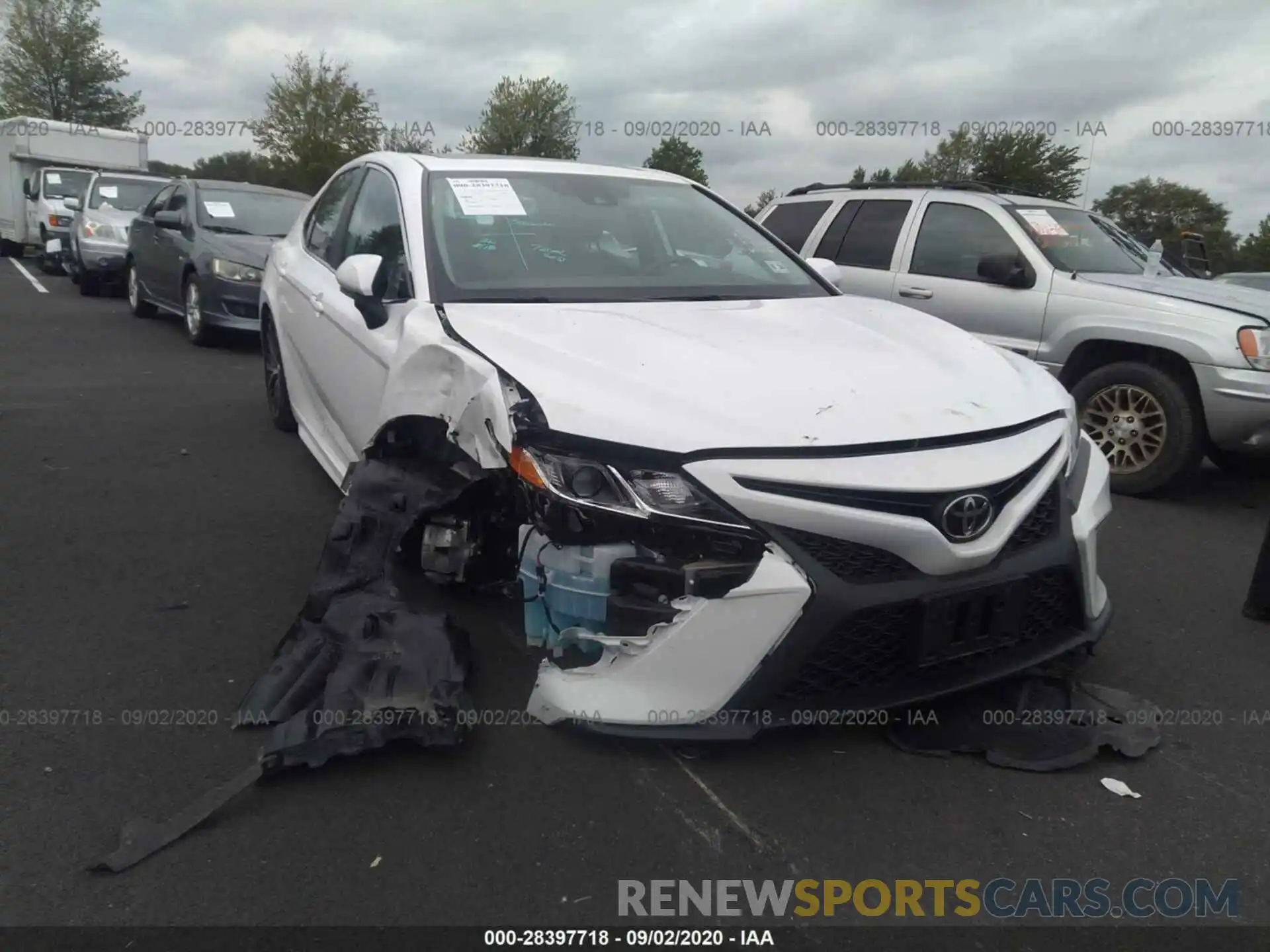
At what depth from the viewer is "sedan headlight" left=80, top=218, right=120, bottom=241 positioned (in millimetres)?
13445

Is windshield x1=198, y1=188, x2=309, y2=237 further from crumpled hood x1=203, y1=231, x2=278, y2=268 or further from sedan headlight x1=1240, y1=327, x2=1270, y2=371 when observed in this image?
sedan headlight x1=1240, y1=327, x2=1270, y2=371

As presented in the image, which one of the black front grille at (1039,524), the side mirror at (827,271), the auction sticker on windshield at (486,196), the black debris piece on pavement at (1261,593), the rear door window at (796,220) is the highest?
the rear door window at (796,220)

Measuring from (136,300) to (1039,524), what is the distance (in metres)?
11.7

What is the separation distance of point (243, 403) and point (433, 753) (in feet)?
16.9

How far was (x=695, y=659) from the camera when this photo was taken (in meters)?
2.48

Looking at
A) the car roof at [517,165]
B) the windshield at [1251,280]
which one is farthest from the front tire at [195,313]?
the windshield at [1251,280]

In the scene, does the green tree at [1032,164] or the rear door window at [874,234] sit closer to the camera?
the rear door window at [874,234]

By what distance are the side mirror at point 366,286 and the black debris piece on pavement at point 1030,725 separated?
7.28 ft

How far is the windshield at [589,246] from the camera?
11.6ft

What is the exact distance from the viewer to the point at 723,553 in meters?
2.45

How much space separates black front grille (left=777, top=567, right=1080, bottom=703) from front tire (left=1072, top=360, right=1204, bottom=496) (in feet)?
11.0

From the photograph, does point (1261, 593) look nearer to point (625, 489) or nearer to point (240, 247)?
point (625, 489)

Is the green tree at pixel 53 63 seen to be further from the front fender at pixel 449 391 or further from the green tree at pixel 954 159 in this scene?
the front fender at pixel 449 391

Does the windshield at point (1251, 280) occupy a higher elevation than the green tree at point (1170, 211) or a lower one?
lower
